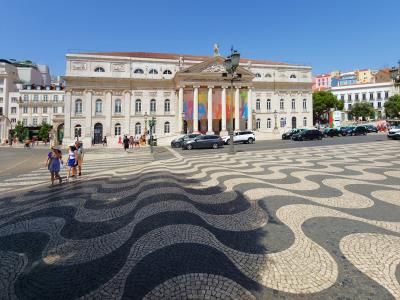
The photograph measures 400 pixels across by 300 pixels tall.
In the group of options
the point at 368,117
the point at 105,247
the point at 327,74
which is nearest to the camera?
the point at 105,247

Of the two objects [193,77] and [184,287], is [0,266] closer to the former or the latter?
[184,287]

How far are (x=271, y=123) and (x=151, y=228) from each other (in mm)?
53362

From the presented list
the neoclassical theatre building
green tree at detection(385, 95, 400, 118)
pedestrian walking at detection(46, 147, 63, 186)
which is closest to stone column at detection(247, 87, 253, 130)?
the neoclassical theatre building

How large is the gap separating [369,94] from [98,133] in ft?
257

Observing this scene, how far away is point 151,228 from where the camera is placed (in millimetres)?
4270

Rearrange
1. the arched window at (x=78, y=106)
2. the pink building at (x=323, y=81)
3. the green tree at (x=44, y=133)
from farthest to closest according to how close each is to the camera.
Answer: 1. the pink building at (x=323, y=81)
2. the green tree at (x=44, y=133)
3. the arched window at (x=78, y=106)

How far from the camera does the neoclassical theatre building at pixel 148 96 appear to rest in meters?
45.1

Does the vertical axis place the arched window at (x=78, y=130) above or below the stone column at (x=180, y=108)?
below

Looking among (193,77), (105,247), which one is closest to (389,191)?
(105,247)

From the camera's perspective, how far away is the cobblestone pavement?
8.68ft

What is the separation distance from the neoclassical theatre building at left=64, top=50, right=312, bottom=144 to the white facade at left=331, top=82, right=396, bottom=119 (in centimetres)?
4403

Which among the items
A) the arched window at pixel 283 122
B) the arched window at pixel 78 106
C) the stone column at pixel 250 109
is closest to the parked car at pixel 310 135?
the stone column at pixel 250 109

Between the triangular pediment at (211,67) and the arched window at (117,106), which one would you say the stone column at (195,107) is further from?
the arched window at (117,106)

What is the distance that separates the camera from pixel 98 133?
154 feet
